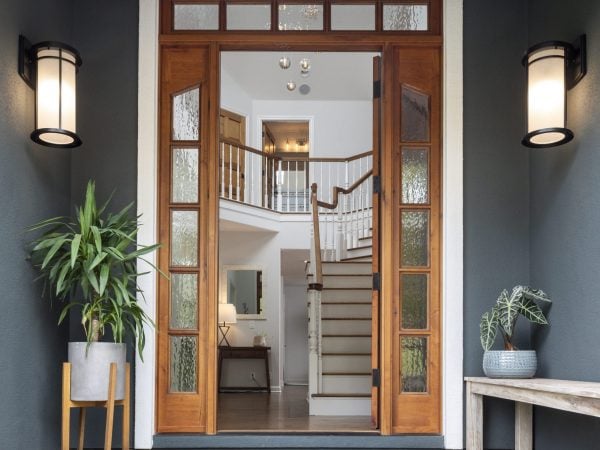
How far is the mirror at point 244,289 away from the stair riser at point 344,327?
13.1 ft

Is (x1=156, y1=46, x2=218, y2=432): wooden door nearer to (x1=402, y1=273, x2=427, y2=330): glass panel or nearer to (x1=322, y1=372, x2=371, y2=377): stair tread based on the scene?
(x1=402, y1=273, x2=427, y2=330): glass panel

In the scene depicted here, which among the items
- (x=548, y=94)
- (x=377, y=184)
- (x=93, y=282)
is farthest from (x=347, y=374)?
(x=548, y=94)

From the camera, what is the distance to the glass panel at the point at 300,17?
520 centimetres

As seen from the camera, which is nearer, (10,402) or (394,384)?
(10,402)

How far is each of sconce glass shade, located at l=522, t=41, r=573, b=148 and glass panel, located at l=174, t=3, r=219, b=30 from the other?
221cm

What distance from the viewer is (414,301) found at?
503 cm

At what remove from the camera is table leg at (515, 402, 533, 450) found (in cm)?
463

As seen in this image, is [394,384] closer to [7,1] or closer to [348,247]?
[7,1]

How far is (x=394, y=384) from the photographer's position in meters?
4.95

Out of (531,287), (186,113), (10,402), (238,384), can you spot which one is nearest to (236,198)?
(238,384)

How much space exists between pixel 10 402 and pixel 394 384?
2.39 m

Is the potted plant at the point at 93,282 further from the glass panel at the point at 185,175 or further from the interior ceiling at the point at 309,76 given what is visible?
the interior ceiling at the point at 309,76

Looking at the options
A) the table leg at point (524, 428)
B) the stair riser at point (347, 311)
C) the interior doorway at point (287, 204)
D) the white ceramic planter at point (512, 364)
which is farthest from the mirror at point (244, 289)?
the white ceramic planter at point (512, 364)

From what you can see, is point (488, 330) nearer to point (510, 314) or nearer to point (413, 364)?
point (510, 314)
